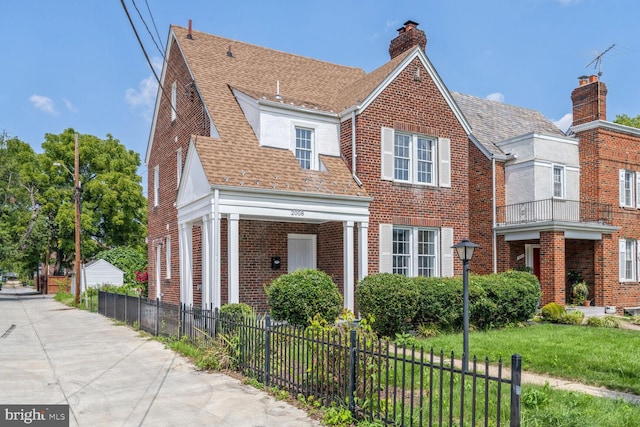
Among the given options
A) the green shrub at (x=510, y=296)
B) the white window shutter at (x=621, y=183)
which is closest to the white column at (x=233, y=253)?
the green shrub at (x=510, y=296)

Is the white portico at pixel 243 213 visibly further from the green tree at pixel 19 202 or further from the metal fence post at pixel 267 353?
the green tree at pixel 19 202

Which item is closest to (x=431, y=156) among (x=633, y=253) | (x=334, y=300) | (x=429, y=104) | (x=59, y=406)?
(x=429, y=104)

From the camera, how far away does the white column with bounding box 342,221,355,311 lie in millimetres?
14867

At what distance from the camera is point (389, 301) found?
12.7 m

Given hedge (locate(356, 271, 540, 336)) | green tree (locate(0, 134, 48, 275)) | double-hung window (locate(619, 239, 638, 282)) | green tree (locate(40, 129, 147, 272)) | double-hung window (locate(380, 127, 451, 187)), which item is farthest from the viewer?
green tree (locate(40, 129, 147, 272))

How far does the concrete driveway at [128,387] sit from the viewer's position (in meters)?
6.68

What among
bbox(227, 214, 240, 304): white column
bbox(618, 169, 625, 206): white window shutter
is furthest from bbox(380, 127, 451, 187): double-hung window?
bbox(618, 169, 625, 206): white window shutter

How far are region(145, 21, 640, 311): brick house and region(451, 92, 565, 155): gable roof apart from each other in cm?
46

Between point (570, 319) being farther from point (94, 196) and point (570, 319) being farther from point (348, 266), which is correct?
point (94, 196)

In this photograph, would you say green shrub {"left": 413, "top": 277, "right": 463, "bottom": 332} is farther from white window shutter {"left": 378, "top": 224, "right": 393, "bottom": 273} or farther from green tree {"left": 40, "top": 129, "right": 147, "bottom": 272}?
green tree {"left": 40, "top": 129, "right": 147, "bottom": 272}

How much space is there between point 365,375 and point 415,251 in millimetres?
10858

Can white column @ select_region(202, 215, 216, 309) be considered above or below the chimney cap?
below

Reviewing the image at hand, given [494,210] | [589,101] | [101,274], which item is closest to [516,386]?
[494,210]

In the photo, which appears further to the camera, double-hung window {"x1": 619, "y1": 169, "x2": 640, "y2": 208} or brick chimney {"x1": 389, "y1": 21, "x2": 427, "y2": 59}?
double-hung window {"x1": 619, "y1": 169, "x2": 640, "y2": 208}
